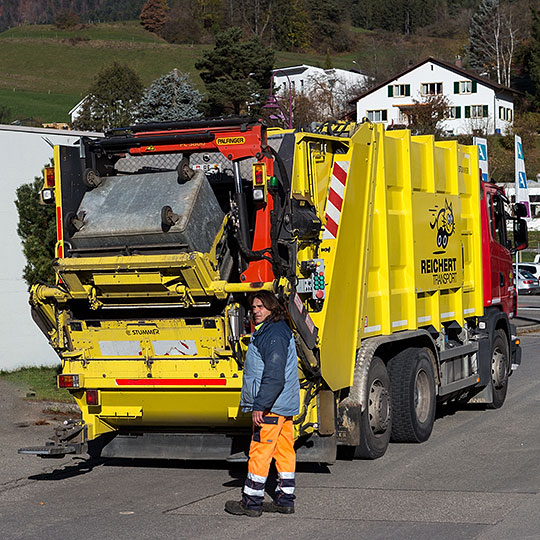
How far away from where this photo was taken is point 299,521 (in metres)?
7.39

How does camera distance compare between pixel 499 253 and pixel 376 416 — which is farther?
pixel 499 253

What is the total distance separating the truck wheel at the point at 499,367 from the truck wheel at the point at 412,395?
2.37 meters

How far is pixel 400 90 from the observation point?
8462cm

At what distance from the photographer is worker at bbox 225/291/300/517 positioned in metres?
7.47

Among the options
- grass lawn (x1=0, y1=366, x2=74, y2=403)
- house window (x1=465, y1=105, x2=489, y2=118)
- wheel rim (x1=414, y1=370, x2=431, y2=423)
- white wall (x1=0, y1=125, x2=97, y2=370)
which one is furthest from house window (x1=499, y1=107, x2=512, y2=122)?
wheel rim (x1=414, y1=370, x2=431, y2=423)

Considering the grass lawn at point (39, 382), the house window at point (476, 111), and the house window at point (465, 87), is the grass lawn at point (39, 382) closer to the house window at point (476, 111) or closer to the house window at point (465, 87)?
the house window at point (476, 111)

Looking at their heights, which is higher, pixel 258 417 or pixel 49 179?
pixel 49 179

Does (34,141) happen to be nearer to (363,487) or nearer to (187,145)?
(187,145)

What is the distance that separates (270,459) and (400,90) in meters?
79.3

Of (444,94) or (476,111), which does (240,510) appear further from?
(476,111)

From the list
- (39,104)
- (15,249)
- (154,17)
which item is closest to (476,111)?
(39,104)

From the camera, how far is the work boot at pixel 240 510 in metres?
7.50

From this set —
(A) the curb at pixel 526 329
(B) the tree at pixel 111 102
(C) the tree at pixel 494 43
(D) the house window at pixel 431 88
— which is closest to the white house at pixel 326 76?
(D) the house window at pixel 431 88

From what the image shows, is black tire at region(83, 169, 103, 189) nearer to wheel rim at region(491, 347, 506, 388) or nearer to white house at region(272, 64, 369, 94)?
wheel rim at region(491, 347, 506, 388)
